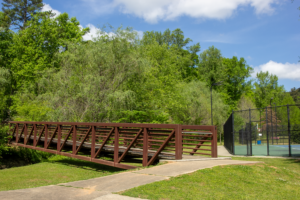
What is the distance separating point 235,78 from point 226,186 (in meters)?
55.5

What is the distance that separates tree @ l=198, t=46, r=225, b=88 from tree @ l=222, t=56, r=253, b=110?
93.8 inches

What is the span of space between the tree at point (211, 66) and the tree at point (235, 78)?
2382 mm

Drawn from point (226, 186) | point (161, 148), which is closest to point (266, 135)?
point (161, 148)

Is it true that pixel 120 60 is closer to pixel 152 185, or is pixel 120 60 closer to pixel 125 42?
pixel 125 42

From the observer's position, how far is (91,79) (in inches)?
804

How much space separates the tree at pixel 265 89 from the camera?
57.8 meters

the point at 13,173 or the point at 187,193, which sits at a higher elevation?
the point at 187,193

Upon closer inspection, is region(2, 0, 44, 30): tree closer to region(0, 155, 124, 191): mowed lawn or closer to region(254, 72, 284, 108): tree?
region(0, 155, 124, 191): mowed lawn

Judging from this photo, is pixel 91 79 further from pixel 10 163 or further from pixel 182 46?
pixel 182 46

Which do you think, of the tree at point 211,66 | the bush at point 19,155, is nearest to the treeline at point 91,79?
the bush at point 19,155

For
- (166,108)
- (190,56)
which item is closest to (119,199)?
(166,108)

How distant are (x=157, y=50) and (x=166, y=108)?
7.82 meters

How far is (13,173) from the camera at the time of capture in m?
14.5

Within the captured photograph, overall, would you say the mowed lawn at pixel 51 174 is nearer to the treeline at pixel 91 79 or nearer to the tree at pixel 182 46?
the treeline at pixel 91 79
